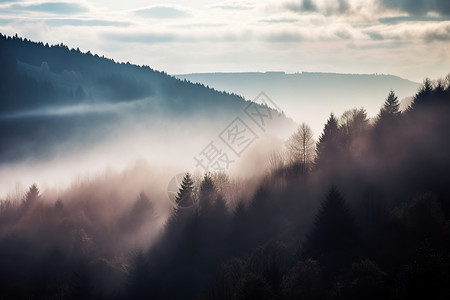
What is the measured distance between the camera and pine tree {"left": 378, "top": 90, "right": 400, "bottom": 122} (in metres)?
86.3

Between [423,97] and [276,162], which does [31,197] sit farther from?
[423,97]

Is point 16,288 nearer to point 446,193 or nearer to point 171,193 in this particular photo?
point 171,193

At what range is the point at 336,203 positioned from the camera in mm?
56406

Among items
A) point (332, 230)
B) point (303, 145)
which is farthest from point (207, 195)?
point (332, 230)

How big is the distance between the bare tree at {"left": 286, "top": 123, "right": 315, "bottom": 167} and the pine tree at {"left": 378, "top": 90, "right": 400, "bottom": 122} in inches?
543

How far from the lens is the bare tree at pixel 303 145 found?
89.9 m

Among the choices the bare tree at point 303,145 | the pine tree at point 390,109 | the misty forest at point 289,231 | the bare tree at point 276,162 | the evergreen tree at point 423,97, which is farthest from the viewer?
the bare tree at point 276,162

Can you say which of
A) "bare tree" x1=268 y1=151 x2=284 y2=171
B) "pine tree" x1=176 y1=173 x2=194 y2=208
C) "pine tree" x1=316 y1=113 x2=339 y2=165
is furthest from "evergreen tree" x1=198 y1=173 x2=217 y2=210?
"bare tree" x1=268 y1=151 x2=284 y2=171

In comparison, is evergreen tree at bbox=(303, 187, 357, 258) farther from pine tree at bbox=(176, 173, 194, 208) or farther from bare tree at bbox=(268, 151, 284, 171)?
bare tree at bbox=(268, 151, 284, 171)

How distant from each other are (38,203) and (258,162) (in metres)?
60.9

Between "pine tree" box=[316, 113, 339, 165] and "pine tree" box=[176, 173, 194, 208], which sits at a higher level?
"pine tree" box=[316, 113, 339, 165]

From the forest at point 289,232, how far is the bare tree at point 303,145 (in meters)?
0.26

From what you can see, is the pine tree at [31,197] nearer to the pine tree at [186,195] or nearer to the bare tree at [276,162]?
the pine tree at [186,195]

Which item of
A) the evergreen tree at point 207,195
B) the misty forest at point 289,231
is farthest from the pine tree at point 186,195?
the evergreen tree at point 207,195
